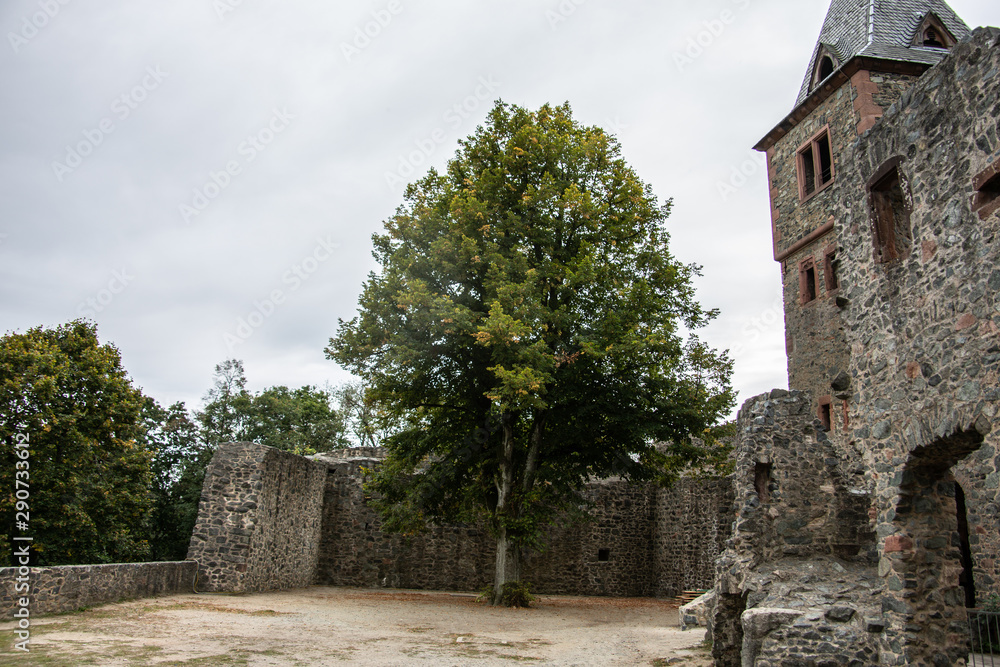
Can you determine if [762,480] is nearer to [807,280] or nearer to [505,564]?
[505,564]

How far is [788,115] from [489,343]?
12285 mm

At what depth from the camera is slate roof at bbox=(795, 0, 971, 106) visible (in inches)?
685

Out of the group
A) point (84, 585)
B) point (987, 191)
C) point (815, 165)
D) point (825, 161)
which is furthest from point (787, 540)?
point (825, 161)

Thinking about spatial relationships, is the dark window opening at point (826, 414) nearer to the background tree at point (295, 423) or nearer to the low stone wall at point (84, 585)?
the low stone wall at point (84, 585)

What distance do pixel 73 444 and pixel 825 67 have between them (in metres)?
21.5

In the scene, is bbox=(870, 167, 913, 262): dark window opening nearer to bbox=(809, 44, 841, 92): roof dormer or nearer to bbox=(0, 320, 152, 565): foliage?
bbox=(809, 44, 841, 92): roof dormer

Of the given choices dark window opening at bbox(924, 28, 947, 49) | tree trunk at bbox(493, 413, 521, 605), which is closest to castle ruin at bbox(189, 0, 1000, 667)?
dark window opening at bbox(924, 28, 947, 49)

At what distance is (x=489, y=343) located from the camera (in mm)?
12930

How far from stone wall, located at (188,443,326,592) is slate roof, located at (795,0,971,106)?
17.2 metres

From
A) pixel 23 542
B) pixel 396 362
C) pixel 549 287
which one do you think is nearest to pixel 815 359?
pixel 549 287

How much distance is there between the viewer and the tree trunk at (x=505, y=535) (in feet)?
47.2

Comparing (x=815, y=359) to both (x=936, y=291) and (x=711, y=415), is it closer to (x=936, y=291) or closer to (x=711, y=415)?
(x=711, y=415)

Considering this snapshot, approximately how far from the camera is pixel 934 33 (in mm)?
18297

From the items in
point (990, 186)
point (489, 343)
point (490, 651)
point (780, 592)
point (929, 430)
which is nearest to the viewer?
point (990, 186)
